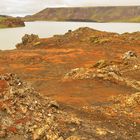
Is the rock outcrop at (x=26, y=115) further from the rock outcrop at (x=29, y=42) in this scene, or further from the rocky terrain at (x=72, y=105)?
the rock outcrop at (x=29, y=42)

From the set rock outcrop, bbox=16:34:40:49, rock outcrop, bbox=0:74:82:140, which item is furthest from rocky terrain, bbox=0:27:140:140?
rock outcrop, bbox=16:34:40:49

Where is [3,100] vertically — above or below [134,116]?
above

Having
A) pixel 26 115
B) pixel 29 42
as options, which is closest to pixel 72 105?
pixel 26 115

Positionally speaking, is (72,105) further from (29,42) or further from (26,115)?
(29,42)

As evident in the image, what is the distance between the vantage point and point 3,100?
22797 mm

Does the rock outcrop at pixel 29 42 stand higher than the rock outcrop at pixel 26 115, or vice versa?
the rock outcrop at pixel 26 115

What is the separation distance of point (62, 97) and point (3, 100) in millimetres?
7836

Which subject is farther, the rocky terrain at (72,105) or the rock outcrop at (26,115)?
the rocky terrain at (72,105)

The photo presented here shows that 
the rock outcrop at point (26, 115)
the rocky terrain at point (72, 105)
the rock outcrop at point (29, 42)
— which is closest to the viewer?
the rock outcrop at point (26, 115)

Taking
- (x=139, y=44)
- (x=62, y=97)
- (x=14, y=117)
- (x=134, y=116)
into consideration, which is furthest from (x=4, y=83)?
(x=139, y=44)

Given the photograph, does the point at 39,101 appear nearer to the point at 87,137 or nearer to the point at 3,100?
the point at 3,100

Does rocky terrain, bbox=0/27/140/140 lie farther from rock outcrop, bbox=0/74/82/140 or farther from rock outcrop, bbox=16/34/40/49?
rock outcrop, bbox=16/34/40/49

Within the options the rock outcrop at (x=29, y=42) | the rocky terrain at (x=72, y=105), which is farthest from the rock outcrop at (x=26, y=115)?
the rock outcrop at (x=29, y=42)

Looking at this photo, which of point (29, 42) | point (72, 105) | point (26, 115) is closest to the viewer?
point (26, 115)
